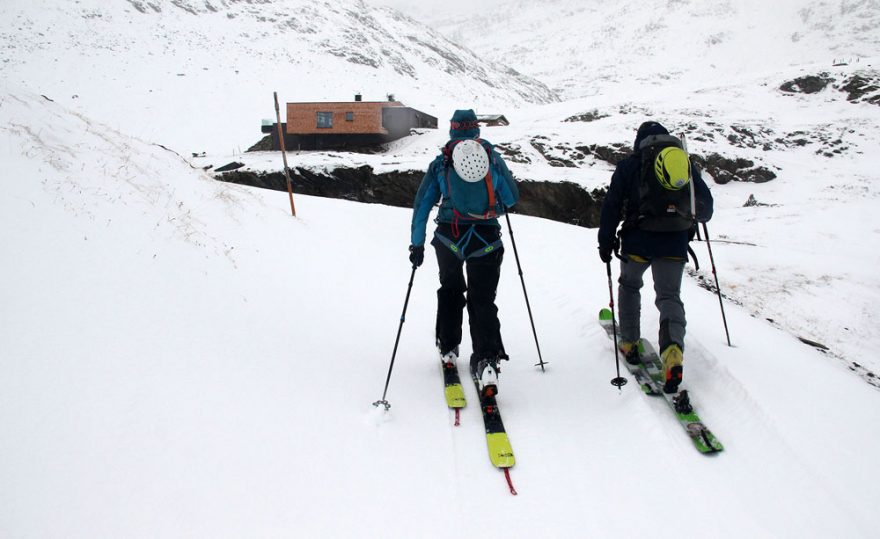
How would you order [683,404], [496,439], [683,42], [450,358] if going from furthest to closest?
[683,42] < [450,358] < [683,404] < [496,439]

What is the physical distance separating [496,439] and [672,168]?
2.63 metres

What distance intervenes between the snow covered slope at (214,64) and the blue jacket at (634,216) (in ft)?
108

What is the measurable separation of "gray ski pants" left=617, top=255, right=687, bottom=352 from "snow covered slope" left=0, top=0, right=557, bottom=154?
3288cm

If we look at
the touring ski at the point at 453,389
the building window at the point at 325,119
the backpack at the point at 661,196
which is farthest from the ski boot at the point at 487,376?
the building window at the point at 325,119

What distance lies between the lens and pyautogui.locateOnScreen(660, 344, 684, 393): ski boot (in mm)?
3867

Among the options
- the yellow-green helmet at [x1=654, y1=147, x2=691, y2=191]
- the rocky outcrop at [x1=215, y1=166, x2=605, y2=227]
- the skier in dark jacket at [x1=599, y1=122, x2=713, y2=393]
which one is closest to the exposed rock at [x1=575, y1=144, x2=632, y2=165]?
the rocky outcrop at [x1=215, y1=166, x2=605, y2=227]

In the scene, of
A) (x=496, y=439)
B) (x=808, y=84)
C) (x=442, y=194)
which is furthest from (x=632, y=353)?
(x=808, y=84)

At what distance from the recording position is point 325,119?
1267 inches

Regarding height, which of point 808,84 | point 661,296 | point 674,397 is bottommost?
point 674,397

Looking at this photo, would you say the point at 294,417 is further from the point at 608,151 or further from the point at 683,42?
the point at 683,42

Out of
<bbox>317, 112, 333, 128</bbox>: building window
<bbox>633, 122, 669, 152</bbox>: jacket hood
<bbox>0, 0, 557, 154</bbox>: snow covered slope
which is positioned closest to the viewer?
<bbox>633, 122, 669, 152</bbox>: jacket hood

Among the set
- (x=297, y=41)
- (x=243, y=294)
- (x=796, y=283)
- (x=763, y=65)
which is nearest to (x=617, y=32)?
(x=763, y=65)

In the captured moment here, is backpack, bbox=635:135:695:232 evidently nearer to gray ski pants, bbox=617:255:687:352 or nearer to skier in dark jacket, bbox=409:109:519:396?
gray ski pants, bbox=617:255:687:352

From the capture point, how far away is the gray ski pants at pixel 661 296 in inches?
157
